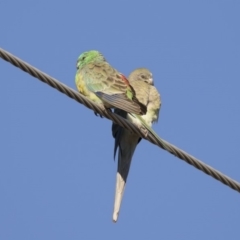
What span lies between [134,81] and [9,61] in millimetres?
3379

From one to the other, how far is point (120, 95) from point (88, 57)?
1.73 m

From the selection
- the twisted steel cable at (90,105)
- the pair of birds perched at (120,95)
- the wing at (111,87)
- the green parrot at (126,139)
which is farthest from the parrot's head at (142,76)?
the twisted steel cable at (90,105)

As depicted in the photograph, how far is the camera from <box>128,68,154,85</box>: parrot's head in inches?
360

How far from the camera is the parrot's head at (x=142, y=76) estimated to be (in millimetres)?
9156

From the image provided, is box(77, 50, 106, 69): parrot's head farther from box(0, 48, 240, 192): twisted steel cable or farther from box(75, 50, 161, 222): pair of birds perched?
box(0, 48, 240, 192): twisted steel cable

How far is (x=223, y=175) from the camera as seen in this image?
6129 millimetres

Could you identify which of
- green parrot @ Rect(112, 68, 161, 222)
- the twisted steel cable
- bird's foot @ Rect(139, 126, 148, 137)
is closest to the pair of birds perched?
green parrot @ Rect(112, 68, 161, 222)

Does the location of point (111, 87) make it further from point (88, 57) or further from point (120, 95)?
→ point (88, 57)

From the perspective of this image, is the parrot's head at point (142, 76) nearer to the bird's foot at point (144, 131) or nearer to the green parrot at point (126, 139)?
the green parrot at point (126, 139)

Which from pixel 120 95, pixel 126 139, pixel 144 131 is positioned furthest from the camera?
pixel 126 139

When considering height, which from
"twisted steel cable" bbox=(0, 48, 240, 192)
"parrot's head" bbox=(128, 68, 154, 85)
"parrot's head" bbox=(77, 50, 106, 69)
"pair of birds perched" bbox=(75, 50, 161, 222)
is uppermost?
"parrot's head" bbox=(77, 50, 106, 69)

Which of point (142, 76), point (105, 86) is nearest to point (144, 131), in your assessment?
point (105, 86)

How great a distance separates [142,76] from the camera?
9.22 metres

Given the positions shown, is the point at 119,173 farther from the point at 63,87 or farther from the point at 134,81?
the point at 63,87
